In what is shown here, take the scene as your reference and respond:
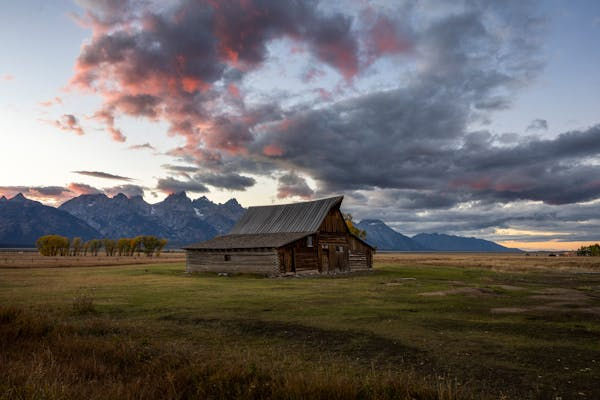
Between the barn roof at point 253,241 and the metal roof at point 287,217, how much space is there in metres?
1.54

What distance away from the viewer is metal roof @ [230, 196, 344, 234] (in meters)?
46.7

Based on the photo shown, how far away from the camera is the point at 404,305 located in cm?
1969

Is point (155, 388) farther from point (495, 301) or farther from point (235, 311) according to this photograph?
point (495, 301)

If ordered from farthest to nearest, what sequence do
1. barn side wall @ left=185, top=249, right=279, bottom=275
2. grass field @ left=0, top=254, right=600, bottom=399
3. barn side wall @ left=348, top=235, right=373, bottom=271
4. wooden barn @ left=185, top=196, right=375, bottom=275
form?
barn side wall @ left=348, top=235, right=373, bottom=271, wooden barn @ left=185, top=196, right=375, bottom=275, barn side wall @ left=185, top=249, right=279, bottom=275, grass field @ left=0, top=254, right=600, bottom=399

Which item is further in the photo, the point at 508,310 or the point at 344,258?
the point at 344,258

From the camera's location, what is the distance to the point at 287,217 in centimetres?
5025

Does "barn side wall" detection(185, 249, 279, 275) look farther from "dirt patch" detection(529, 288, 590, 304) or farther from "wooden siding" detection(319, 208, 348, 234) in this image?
"dirt patch" detection(529, 288, 590, 304)

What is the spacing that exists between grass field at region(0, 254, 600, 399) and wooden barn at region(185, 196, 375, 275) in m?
19.4

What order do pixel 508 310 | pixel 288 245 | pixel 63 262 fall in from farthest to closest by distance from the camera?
pixel 63 262 → pixel 288 245 → pixel 508 310

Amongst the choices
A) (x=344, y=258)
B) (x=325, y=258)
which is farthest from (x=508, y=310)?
(x=344, y=258)

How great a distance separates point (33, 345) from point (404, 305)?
51.8ft

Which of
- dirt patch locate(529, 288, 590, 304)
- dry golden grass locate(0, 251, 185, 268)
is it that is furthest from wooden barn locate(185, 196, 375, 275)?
dry golden grass locate(0, 251, 185, 268)

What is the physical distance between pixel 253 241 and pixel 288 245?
503 cm

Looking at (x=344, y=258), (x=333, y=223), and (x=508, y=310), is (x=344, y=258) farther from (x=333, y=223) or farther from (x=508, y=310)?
(x=508, y=310)
